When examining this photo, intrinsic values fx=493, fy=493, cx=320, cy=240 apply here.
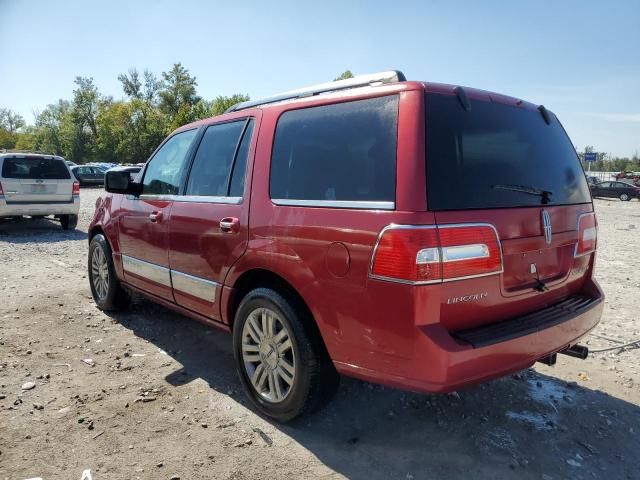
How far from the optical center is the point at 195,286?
3.67m

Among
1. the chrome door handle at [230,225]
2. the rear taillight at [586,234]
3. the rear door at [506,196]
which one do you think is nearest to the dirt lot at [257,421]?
the rear door at [506,196]

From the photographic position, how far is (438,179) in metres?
2.35

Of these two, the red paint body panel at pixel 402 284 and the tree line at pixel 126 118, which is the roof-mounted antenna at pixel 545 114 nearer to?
the red paint body panel at pixel 402 284

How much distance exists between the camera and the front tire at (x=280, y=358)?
2791 mm

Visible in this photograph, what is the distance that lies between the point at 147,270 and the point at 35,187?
8.61m

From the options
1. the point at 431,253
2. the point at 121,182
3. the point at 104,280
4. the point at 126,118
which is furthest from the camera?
the point at 126,118

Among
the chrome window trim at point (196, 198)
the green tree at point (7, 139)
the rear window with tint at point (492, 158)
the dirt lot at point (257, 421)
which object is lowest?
the dirt lot at point (257, 421)

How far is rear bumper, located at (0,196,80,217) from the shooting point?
10.9 meters

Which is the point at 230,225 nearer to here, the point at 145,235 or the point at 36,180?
the point at 145,235

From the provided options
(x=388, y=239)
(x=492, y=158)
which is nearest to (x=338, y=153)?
(x=388, y=239)

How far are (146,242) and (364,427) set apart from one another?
2.45 metres

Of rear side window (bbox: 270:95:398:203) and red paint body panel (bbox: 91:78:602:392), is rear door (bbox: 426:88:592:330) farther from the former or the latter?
rear side window (bbox: 270:95:398:203)

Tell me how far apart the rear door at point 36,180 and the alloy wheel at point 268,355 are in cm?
1006

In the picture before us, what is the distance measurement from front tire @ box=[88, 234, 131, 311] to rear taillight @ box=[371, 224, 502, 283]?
3.61 metres
